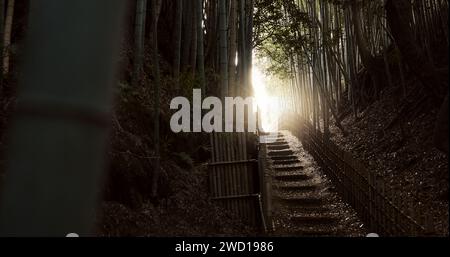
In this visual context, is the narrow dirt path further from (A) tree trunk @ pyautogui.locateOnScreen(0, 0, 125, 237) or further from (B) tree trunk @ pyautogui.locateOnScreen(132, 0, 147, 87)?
(A) tree trunk @ pyautogui.locateOnScreen(0, 0, 125, 237)

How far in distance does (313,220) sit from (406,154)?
2.00 meters

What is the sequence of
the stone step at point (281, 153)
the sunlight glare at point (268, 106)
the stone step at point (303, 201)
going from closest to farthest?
the stone step at point (303, 201)
the stone step at point (281, 153)
the sunlight glare at point (268, 106)

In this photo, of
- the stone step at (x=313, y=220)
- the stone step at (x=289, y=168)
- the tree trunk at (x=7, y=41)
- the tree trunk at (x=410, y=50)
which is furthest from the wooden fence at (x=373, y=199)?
the tree trunk at (x=7, y=41)

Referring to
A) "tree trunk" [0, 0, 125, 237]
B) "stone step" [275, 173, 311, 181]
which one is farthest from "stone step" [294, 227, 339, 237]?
→ "tree trunk" [0, 0, 125, 237]

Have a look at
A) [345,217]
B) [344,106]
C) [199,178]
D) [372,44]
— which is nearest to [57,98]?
[199,178]

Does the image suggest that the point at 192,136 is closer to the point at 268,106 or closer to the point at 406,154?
the point at 406,154

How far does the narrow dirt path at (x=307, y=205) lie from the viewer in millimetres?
6071

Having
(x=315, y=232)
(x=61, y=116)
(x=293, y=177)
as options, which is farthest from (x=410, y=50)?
(x=61, y=116)

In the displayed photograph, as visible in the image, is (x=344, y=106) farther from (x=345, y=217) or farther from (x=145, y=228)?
(x=145, y=228)

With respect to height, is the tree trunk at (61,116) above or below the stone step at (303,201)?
above

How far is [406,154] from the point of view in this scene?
684 centimetres

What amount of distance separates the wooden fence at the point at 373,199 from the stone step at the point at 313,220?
0.46m

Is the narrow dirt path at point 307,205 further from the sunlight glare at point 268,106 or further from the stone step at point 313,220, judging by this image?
the sunlight glare at point 268,106

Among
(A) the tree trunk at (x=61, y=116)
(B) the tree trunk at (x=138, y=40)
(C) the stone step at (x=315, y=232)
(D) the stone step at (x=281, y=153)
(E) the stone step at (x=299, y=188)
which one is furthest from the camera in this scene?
(D) the stone step at (x=281, y=153)
